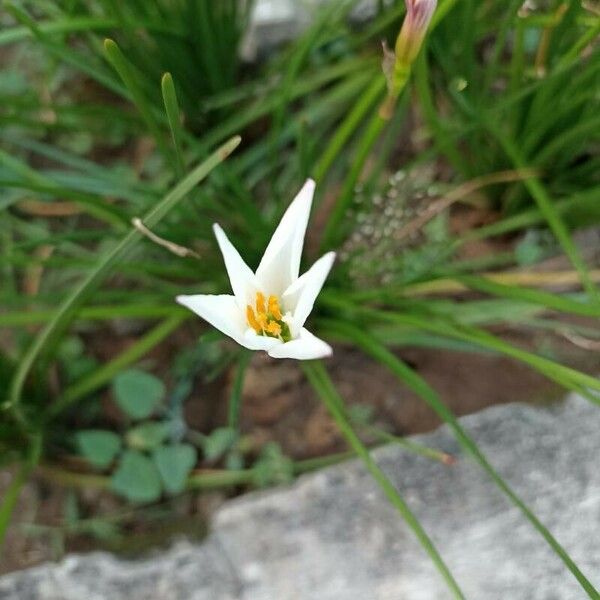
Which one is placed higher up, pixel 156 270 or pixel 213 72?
pixel 213 72

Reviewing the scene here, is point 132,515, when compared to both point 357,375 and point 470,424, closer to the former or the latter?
point 357,375

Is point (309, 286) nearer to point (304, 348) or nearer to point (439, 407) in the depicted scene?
point (304, 348)

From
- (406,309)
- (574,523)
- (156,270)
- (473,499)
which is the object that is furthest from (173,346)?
(574,523)

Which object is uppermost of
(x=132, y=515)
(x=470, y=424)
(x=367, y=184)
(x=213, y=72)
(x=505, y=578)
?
(x=213, y=72)

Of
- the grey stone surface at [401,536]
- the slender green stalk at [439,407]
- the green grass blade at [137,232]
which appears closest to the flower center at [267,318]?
the green grass blade at [137,232]

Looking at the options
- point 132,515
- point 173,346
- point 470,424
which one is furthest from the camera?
point 173,346

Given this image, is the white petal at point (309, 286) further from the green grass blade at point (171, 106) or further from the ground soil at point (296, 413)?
the ground soil at point (296, 413)

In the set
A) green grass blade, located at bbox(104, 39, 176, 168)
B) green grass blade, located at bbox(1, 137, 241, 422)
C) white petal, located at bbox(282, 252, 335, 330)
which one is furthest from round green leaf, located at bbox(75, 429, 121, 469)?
white petal, located at bbox(282, 252, 335, 330)

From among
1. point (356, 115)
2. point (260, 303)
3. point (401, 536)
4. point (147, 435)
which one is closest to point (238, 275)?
point (260, 303)
